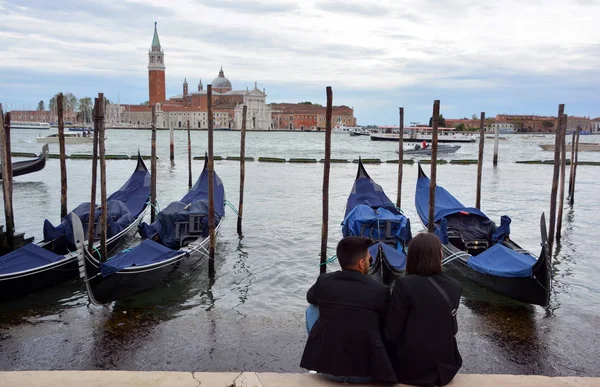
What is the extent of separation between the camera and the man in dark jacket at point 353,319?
103 inches

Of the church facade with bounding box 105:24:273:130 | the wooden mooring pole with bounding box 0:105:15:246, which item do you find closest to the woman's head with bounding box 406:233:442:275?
the wooden mooring pole with bounding box 0:105:15:246

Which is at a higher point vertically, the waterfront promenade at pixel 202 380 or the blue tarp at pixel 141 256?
the waterfront promenade at pixel 202 380

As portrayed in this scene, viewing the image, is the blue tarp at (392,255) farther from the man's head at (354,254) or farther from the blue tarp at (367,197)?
the man's head at (354,254)

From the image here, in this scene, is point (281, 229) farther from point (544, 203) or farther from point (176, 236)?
point (544, 203)

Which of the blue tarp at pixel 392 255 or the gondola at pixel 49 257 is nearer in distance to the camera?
the gondola at pixel 49 257

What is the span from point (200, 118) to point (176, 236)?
336 feet

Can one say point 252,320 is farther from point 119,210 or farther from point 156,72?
point 156,72

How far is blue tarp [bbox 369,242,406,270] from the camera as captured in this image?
6172 millimetres

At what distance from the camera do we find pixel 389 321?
2.63 metres

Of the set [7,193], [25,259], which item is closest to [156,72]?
[7,193]

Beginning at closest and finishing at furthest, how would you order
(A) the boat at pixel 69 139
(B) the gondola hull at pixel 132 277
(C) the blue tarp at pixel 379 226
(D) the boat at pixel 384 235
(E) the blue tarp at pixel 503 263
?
(B) the gondola hull at pixel 132 277
(E) the blue tarp at pixel 503 263
(D) the boat at pixel 384 235
(C) the blue tarp at pixel 379 226
(A) the boat at pixel 69 139

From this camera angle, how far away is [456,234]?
296 inches

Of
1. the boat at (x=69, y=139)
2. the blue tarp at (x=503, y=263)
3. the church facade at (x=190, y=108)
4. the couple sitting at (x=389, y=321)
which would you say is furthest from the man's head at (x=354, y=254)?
the church facade at (x=190, y=108)

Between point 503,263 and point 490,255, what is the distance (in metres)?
0.27
